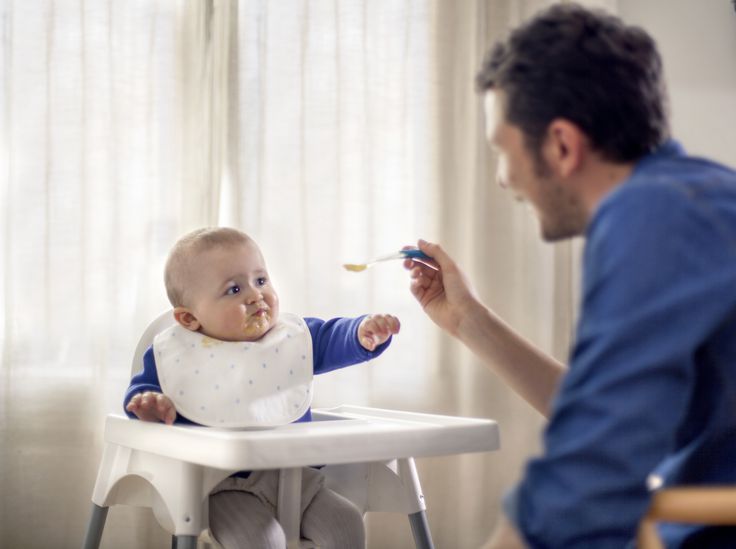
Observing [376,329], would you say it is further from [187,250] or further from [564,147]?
[564,147]

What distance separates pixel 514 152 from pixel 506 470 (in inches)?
63.7

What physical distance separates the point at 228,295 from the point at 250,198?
0.89 metres

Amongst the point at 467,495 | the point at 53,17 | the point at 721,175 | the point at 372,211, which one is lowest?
the point at 467,495

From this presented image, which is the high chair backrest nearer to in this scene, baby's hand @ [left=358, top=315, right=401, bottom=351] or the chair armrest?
baby's hand @ [left=358, top=315, right=401, bottom=351]

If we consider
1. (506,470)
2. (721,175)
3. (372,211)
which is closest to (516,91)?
(721,175)

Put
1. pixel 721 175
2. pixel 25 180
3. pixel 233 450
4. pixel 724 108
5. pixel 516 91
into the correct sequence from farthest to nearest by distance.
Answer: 1. pixel 724 108
2. pixel 25 180
3. pixel 233 450
4. pixel 516 91
5. pixel 721 175

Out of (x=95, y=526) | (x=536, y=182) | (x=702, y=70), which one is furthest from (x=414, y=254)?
(x=702, y=70)

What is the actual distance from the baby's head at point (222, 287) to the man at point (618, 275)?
2.07ft

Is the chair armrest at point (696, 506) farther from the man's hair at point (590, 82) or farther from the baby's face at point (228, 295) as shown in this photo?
the baby's face at point (228, 295)

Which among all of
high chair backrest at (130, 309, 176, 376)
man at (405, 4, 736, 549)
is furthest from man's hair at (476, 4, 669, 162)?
high chair backrest at (130, 309, 176, 376)

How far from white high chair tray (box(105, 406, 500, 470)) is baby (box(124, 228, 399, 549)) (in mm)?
97

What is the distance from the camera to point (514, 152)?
959 millimetres

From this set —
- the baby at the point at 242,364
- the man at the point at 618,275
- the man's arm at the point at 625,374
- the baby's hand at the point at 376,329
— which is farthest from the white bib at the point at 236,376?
the man's arm at the point at 625,374

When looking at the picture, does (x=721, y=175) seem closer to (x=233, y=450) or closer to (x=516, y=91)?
(x=516, y=91)
